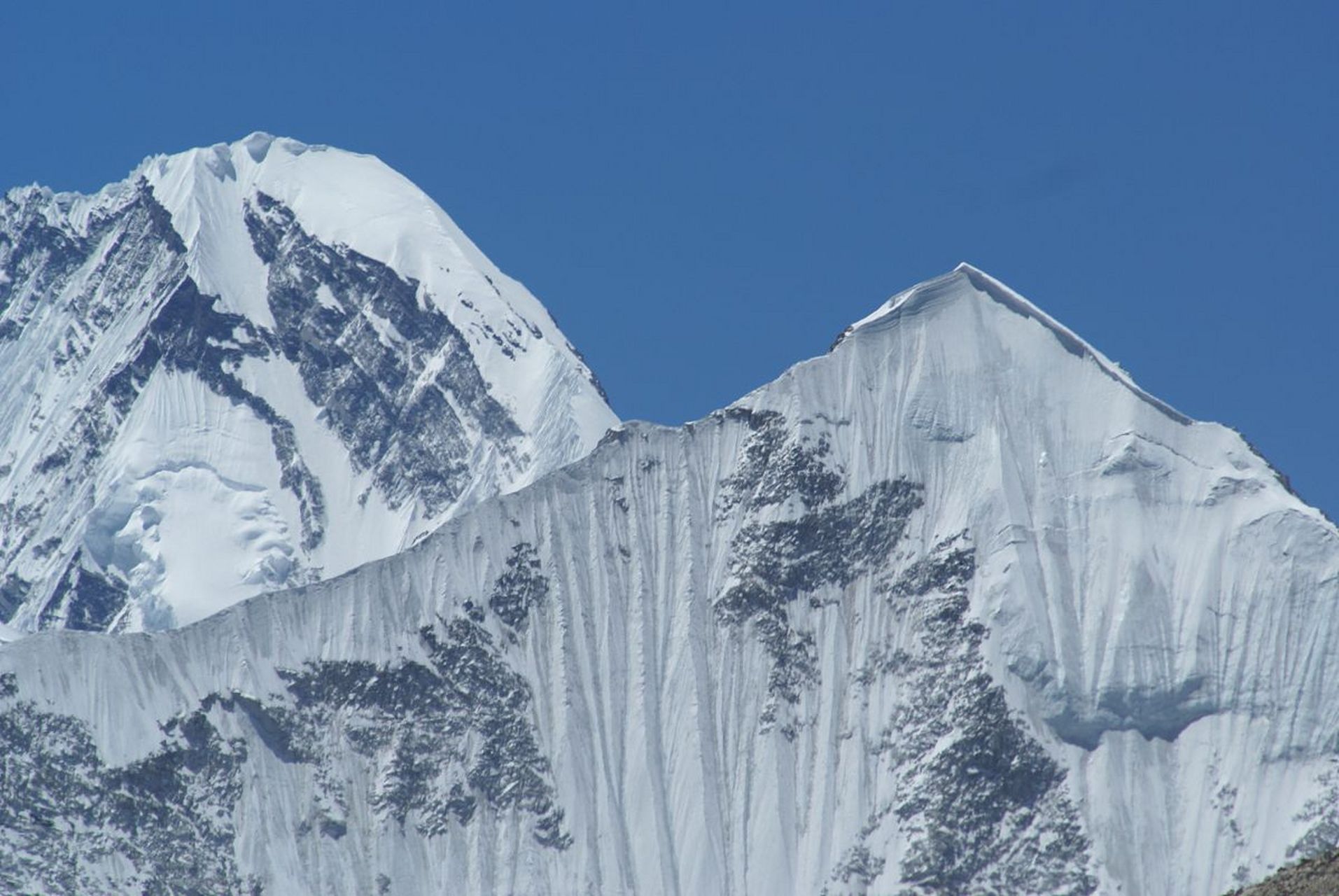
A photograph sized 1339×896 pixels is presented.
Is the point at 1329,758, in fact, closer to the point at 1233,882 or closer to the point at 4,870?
the point at 1233,882

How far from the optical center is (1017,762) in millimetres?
196000

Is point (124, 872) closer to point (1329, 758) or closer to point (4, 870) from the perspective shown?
point (4, 870)

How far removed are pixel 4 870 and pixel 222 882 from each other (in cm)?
1256

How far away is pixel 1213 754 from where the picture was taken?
19862 cm

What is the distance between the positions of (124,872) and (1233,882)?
59958mm

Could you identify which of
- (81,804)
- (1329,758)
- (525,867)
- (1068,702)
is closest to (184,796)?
(81,804)

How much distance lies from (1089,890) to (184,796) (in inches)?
2003

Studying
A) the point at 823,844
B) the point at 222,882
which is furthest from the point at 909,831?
the point at 222,882

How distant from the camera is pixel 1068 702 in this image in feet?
654

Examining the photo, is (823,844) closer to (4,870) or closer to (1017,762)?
(1017,762)

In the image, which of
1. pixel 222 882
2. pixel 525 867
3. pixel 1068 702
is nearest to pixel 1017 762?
pixel 1068 702

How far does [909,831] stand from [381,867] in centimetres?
2973

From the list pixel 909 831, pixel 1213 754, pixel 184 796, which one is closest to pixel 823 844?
pixel 909 831

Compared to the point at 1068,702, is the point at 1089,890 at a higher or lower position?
lower
